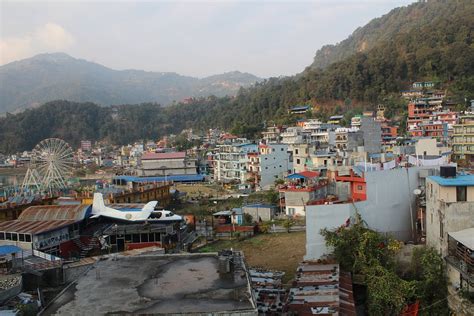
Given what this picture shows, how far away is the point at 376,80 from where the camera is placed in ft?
238

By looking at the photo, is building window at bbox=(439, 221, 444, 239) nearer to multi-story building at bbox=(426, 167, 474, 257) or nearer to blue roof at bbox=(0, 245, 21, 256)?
multi-story building at bbox=(426, 167, 474, 257)

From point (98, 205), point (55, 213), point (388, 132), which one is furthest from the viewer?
point (388, 132)

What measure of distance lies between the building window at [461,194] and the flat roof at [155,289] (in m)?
7.50

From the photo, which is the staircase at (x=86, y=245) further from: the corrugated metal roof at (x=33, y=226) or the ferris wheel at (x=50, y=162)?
the ferris wheel at (x=50, y=162)

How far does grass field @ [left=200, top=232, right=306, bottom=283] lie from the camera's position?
62.1ft

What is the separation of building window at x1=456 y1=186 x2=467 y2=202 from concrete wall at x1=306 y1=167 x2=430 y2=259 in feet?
12.0

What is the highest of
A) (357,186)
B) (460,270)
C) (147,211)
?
(357,186)

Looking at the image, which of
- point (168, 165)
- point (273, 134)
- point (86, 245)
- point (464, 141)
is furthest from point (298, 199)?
point (168, 165)

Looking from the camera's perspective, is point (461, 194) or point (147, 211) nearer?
point (461, 194)

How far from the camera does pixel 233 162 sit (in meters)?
49.7

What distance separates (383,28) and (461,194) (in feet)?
429

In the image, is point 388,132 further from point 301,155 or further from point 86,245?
point 86,245

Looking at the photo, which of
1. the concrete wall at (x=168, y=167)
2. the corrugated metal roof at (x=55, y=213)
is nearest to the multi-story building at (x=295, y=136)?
the concrete wall at (x=168, y=167)

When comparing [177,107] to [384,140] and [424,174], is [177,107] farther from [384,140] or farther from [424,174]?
[424,174]
